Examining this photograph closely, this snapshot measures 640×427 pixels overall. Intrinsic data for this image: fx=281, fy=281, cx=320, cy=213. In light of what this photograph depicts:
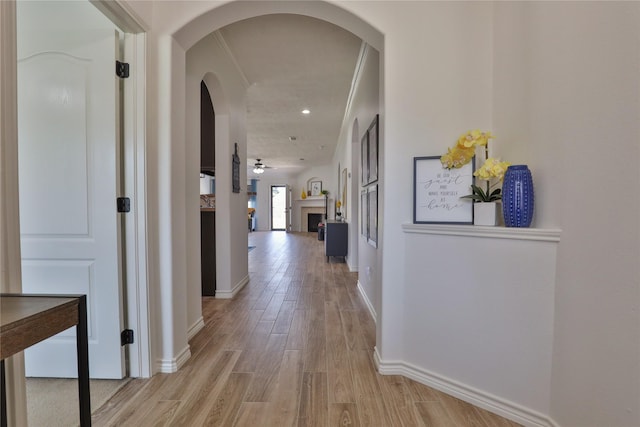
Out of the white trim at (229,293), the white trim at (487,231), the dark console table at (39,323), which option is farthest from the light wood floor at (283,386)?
the white trim at (487,231)

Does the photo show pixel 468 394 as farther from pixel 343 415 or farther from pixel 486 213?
pixel 486 213

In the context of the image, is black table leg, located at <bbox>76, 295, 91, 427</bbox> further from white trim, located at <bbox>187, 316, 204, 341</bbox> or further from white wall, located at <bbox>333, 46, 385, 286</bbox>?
white wall, located at <bbox>333, 46, 385, 286</bbox>

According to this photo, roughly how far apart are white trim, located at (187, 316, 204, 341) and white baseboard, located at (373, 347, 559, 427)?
4.85 feet

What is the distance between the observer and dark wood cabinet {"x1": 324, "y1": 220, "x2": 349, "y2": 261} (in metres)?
5.46

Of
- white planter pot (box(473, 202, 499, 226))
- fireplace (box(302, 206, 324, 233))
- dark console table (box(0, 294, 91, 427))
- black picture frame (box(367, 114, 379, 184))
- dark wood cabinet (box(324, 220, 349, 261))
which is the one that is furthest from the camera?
fireplace (box(302, 206, 324, 233))

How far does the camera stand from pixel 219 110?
124 inches

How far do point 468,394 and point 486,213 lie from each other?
1.02m

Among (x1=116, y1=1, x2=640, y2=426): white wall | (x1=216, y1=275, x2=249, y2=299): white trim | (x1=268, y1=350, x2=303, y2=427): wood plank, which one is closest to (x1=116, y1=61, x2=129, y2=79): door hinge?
(x1=116, y1=1, x2=640, y2=426): white wall

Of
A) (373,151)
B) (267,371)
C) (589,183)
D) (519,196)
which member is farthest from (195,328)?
(589,183)

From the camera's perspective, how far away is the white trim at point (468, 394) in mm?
1387

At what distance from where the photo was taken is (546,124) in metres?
1.38

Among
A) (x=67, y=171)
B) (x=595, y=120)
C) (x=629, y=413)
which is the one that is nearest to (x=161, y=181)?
(x=67, y=171)

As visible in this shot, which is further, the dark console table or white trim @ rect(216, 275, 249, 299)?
white trim @ rect(216, 275, 249, 299)

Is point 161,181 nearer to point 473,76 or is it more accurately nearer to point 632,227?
point 473,76
